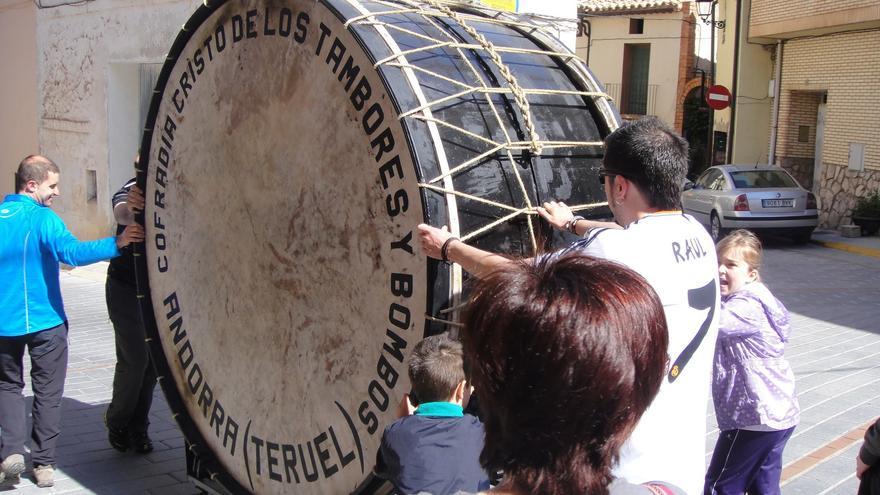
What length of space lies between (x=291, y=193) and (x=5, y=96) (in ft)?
41.9

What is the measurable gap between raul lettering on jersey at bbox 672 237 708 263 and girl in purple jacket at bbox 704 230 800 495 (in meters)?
1.14

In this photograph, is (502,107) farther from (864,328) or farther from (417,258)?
(864,328)

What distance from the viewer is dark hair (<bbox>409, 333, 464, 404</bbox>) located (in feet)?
7.94

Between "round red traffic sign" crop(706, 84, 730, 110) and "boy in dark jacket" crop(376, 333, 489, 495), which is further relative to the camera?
"round red traffic sign" crop(706, 84, 730, 110)

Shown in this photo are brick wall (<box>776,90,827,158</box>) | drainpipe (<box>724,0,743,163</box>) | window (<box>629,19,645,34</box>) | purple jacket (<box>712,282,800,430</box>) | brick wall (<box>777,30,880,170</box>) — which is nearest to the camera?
purple jacket (<box>712,282,800,430</box>)

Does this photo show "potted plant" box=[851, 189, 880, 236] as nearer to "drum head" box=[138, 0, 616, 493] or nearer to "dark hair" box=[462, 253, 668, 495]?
"drum head" box=[138, 0, 616, 493]

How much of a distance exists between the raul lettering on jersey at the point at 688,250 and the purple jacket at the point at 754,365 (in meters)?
1.17

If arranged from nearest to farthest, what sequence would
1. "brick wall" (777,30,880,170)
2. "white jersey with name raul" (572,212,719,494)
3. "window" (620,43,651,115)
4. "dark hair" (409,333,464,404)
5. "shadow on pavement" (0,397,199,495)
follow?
"white jersey with name raul" (572,212,719,494) < "dark hair" (409,333,464,404) < "shadow on pavement" (0,397,199,495) < "brick wall" (777,30,880,170) < "window" (620,43,651,115)

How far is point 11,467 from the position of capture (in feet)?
14.0

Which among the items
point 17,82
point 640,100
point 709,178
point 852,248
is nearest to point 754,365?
point 852,248

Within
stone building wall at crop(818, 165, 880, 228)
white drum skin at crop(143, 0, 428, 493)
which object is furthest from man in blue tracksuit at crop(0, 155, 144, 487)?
stone building wall at crop(818, 165, 880, 228)

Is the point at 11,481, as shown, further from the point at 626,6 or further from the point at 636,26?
the point at 636,26

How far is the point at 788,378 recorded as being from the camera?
133 inches

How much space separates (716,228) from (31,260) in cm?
1285
